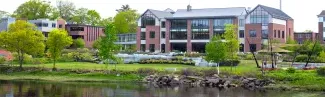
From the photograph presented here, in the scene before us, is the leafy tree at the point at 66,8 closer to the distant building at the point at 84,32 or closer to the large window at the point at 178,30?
the distant building at the point at 84,32

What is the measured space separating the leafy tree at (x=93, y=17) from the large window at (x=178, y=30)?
35.8 meters

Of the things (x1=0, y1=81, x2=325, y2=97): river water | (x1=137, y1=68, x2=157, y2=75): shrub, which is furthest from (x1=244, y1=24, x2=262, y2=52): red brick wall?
(x1=0, y1=81, x2=325, y2=97): river water

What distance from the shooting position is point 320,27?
8581cm

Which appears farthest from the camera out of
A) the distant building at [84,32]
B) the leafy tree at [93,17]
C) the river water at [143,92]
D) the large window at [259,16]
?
the leafy tree at [93,17]

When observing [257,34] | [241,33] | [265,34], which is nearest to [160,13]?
[241,33]

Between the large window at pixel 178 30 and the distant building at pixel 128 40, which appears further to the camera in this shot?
the distant building at pixel 128 40

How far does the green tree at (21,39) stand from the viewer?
50.4 metres

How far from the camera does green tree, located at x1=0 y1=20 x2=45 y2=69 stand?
1983 inches

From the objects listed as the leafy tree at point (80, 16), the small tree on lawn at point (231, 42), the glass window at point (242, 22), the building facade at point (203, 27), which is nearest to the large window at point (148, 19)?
the building facade at point (203, 27)

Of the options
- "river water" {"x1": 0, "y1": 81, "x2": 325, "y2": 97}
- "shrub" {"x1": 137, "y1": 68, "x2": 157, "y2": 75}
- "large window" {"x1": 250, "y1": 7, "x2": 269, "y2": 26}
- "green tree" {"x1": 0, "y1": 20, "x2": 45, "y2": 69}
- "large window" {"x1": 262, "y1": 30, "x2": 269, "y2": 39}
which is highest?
"large window" {"x1": 250, "y1": 7, "x2": 269, "y2": 26}

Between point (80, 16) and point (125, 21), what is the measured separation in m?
12.3

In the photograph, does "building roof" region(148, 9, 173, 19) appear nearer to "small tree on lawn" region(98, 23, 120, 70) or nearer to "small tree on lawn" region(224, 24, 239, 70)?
"small tree on lawn" region(98, 23, 120, 70)

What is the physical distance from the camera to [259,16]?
247ft

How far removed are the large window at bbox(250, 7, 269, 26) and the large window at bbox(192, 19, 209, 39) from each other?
7948 mm
